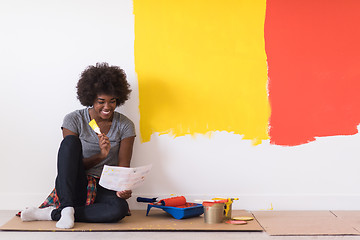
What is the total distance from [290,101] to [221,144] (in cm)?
52

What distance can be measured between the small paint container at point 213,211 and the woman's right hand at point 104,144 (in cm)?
60

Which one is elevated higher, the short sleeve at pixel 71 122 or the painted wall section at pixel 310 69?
the painted wall section at pixel 310 69

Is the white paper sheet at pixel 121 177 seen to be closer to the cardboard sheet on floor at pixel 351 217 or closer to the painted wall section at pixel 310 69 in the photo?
the painted wall section at pixel 310 69

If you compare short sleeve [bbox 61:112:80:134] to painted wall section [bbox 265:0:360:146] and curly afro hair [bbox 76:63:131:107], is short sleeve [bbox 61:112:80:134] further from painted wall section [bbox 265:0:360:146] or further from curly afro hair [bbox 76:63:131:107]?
painted wall section [bbox 265:0:360:146]

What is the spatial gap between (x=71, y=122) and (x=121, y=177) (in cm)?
53

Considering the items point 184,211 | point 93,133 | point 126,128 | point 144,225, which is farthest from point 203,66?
point 144,225

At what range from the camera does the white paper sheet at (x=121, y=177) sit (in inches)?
92.7

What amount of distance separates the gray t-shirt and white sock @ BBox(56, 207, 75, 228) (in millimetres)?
347

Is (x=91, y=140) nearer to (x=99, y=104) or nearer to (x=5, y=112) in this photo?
(x=99, y=104)

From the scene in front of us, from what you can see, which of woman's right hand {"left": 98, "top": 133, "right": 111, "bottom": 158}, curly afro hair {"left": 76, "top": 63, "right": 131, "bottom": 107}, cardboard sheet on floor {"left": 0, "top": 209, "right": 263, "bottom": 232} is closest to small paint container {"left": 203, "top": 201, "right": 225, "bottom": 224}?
cardboard sheet on floor {"left": 0, "top": 209, "right": 263, "bottom": 232}

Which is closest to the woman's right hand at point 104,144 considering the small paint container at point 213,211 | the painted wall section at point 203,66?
the painted wall section at point 203,66

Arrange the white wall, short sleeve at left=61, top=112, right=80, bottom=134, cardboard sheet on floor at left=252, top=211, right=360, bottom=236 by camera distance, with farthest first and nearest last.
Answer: the white wall, short sleeve at left=61, top=112, right=80, bottom=134, cardboard sheet on floor at left=252, top=211, right=360, bottom=236

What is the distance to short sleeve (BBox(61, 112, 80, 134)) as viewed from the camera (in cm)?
269

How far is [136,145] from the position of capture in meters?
2.98
